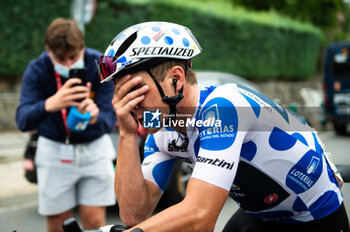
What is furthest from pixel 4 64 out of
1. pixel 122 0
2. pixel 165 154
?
pixel 165 154

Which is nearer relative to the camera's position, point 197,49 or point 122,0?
point 197,49

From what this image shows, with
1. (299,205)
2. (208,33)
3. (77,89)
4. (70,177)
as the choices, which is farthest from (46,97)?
(208,33)

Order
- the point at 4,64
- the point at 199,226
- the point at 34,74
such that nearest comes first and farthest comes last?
1. the point at 199,226
2. the point at 34,74
3. the point at 4,64

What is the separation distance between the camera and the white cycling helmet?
Result: 5.63 feet

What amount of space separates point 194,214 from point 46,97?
2223 millimetres

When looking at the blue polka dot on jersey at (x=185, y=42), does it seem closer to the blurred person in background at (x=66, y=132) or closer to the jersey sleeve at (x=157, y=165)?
the jersey sleeve at (x=157, y=165)

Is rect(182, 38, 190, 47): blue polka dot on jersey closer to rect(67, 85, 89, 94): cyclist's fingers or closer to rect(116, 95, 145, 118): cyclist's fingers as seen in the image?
rect(116, 95, 145, 118): cyclist's fingers

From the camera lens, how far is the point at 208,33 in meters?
18.4

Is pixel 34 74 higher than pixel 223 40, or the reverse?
pixel 34 74

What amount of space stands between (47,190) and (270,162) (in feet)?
7.06

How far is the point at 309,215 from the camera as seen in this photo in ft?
6.55

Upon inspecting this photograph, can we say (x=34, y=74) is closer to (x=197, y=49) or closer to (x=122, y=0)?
(x=197, y=49)

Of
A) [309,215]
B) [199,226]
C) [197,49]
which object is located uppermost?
[197,49]

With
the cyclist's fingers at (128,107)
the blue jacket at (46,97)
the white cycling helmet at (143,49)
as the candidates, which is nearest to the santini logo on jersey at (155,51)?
the white cycling helmet at (143,49)
